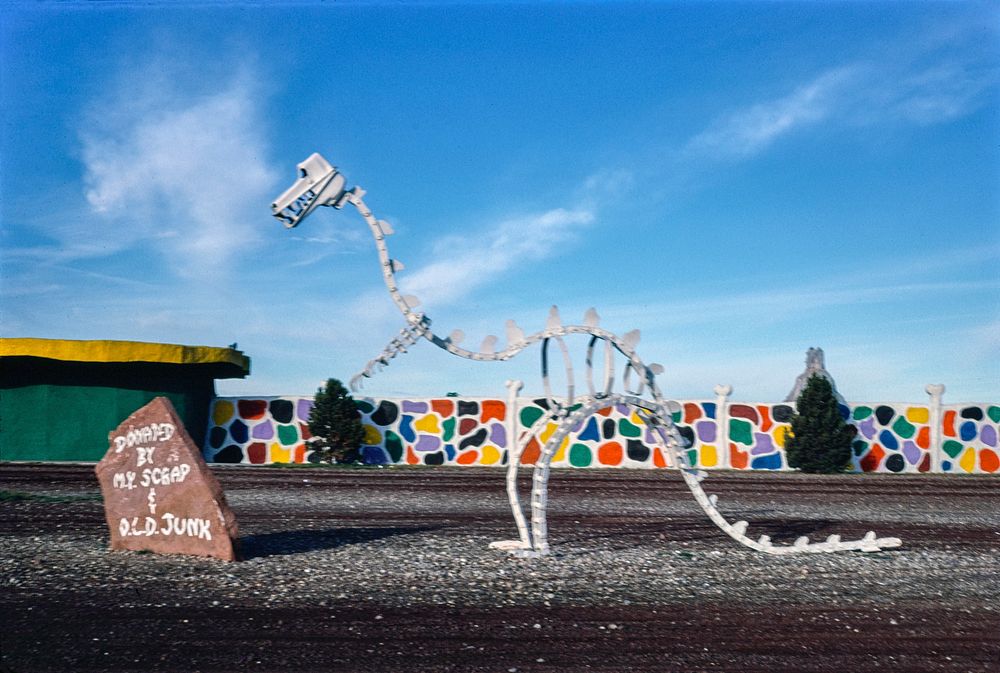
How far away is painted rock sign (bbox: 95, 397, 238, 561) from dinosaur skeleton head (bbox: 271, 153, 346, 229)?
7.39 ft

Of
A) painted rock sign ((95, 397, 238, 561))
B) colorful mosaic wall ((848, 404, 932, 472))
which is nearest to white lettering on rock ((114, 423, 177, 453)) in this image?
Result: painted rock sign ((95, 397, 238, 561))

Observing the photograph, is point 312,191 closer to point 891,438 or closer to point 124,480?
point 124,480

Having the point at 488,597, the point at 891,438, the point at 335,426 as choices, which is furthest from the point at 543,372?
the point at 891,438

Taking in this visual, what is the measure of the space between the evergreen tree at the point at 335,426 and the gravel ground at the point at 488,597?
341 inches

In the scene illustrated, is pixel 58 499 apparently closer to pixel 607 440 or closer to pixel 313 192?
pixel 313 192

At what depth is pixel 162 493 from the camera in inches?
313

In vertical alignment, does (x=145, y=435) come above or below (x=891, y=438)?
above

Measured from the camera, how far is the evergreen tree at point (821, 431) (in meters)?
20.7

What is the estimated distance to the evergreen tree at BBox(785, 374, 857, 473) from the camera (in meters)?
20.7

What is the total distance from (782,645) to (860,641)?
0.60m

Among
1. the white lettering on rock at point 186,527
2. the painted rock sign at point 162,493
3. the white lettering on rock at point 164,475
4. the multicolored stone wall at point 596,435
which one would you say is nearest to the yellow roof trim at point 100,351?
the multicolored stone wall at point 596,435

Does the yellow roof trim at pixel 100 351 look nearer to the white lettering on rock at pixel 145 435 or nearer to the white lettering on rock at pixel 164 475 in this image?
the white lettering on rock at pixel 145 435

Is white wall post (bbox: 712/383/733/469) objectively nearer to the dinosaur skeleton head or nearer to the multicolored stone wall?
the multicolored stone wall

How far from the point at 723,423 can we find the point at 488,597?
16588 millimetres
